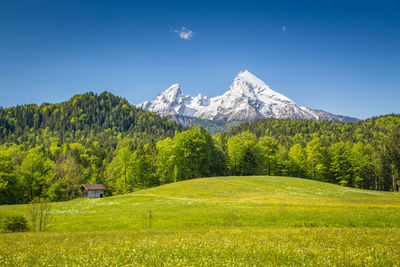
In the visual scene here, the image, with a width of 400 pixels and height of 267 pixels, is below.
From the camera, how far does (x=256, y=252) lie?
9.88 metres

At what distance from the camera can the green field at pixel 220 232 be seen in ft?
30.2

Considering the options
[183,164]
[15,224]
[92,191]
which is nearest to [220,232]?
[15,224]

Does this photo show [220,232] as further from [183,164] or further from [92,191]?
[92,191]

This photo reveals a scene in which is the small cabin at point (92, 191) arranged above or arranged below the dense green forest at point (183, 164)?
below

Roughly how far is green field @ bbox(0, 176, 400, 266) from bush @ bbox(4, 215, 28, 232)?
9.67 ft

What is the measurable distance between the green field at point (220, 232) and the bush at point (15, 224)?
295 cm

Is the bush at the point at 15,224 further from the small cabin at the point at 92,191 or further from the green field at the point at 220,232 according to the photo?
the small cabin at the point at 92,191

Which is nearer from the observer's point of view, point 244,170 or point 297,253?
point 297,253

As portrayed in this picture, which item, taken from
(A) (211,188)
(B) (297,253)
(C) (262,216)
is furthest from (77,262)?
(A) (211,188)

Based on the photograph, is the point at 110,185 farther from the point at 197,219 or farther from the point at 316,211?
the point at 316,211

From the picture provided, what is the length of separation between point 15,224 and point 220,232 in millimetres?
21402

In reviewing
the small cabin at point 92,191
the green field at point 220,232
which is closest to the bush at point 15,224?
the green field at point 220,232

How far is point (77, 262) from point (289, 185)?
62.7m

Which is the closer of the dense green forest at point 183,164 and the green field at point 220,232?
the green field at point 220,232
